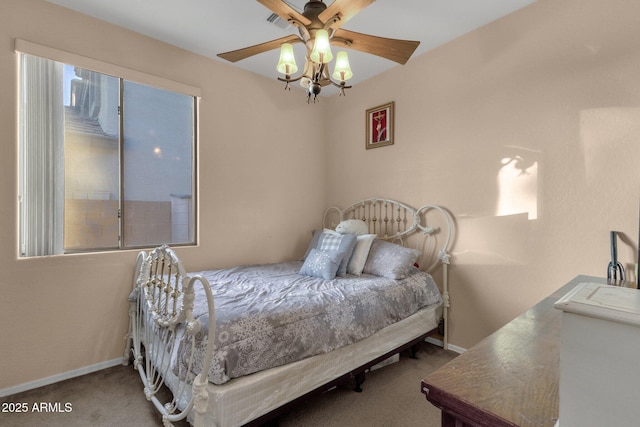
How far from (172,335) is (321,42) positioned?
5.61 ft

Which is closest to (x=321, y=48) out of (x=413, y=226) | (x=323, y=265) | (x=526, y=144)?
(x=323, y=265)

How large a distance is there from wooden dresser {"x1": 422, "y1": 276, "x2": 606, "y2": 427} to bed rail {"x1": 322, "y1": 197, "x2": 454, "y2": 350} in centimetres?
181

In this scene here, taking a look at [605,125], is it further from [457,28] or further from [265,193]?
[265,193]

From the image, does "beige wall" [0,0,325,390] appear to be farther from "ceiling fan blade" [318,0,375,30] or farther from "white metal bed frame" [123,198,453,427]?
"ceiling fan blade" [318,0,375,30]

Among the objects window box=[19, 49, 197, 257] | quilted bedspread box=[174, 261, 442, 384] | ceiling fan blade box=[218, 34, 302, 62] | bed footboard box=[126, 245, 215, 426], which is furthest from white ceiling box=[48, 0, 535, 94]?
quilted bedspread box=[174, 261, 442, 384]

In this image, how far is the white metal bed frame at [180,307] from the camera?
1.37m

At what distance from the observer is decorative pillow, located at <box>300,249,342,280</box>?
2.53m

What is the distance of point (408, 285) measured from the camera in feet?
8.07

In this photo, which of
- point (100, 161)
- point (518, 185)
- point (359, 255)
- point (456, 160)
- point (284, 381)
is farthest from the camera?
point (359, 255)

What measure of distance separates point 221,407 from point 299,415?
27.1 inches

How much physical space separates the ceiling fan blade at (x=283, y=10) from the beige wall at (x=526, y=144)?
5.67ft

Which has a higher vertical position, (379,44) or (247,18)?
(247,18)

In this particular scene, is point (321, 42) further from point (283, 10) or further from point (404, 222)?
point (404, 222)

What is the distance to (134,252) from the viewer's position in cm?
254
